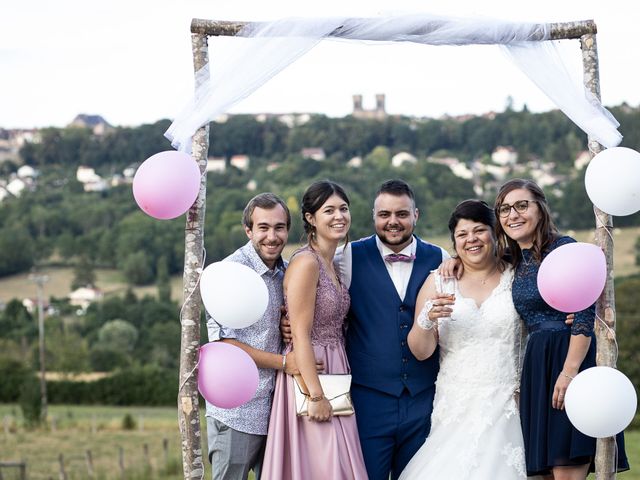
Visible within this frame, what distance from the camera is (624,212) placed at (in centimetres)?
480

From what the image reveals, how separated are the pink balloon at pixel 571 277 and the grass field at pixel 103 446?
11250mm

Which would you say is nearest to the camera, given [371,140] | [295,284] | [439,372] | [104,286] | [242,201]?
[295,284]

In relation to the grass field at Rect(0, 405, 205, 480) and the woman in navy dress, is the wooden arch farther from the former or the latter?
the grass field at Rect(0, 405, 205, 480)

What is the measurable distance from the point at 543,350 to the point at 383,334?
77 cm

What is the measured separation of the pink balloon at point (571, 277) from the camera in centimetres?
451

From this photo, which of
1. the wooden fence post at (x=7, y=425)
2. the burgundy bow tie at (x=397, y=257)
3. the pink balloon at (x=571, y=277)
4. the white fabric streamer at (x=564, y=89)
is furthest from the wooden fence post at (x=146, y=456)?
the pink balloon at (x=571, y=277)

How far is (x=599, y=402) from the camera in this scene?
453 centimetres

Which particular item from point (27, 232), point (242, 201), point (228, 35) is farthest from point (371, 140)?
point (228, 35)

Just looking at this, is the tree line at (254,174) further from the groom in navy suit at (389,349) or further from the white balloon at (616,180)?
the white balloon at (616,180)

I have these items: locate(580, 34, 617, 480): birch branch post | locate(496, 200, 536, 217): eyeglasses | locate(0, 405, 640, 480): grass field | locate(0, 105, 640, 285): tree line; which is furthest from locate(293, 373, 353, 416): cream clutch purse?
locate(0, 105, 640, 285): tree line

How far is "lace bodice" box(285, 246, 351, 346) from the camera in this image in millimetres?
4855

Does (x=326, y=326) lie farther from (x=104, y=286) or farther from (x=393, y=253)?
(x=104, y=286)

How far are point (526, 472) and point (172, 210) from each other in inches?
81.2

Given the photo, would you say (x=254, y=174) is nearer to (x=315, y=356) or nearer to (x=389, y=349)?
(x=389, y=349)
